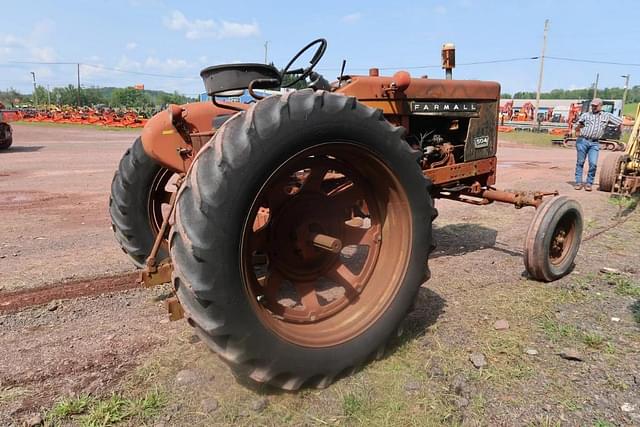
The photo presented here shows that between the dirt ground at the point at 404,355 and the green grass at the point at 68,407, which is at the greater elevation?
the dirt ground at the point at 404,355

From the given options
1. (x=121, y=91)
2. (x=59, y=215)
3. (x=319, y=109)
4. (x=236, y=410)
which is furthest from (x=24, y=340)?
(x=121, y=91)

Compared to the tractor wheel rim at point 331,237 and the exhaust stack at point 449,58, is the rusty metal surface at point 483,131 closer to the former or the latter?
the exhaust stack at point 449,58

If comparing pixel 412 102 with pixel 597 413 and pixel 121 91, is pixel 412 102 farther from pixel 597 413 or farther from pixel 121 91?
pixel 121 91

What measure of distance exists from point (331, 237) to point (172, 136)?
1.28 metres

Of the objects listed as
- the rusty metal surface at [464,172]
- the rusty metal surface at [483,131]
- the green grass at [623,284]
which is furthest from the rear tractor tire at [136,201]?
the green grass at [623,284]

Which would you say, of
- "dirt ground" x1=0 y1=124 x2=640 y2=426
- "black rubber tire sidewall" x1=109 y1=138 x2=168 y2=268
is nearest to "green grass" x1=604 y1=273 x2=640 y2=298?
"dirt ground" x1=0 y1=124 x2=640 y2=426

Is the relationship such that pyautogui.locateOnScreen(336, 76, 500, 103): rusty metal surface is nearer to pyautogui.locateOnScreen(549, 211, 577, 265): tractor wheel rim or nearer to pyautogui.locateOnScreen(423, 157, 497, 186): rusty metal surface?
pyautogui.locateOnScreen(423, 157, 497, 186): rusty metal surface

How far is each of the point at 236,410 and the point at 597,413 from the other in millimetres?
1796

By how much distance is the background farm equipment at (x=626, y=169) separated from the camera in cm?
846

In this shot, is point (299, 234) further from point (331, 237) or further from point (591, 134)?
point (591, 134)

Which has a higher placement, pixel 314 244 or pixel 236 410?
pixel 314 244

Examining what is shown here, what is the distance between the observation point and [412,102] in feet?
13.3

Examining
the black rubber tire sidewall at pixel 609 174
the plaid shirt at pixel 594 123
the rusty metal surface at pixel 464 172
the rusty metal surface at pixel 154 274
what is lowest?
the rusty metal surface at pixel 154 274

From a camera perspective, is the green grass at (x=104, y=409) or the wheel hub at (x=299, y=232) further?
the wheel hub at (x=299, y=232)
